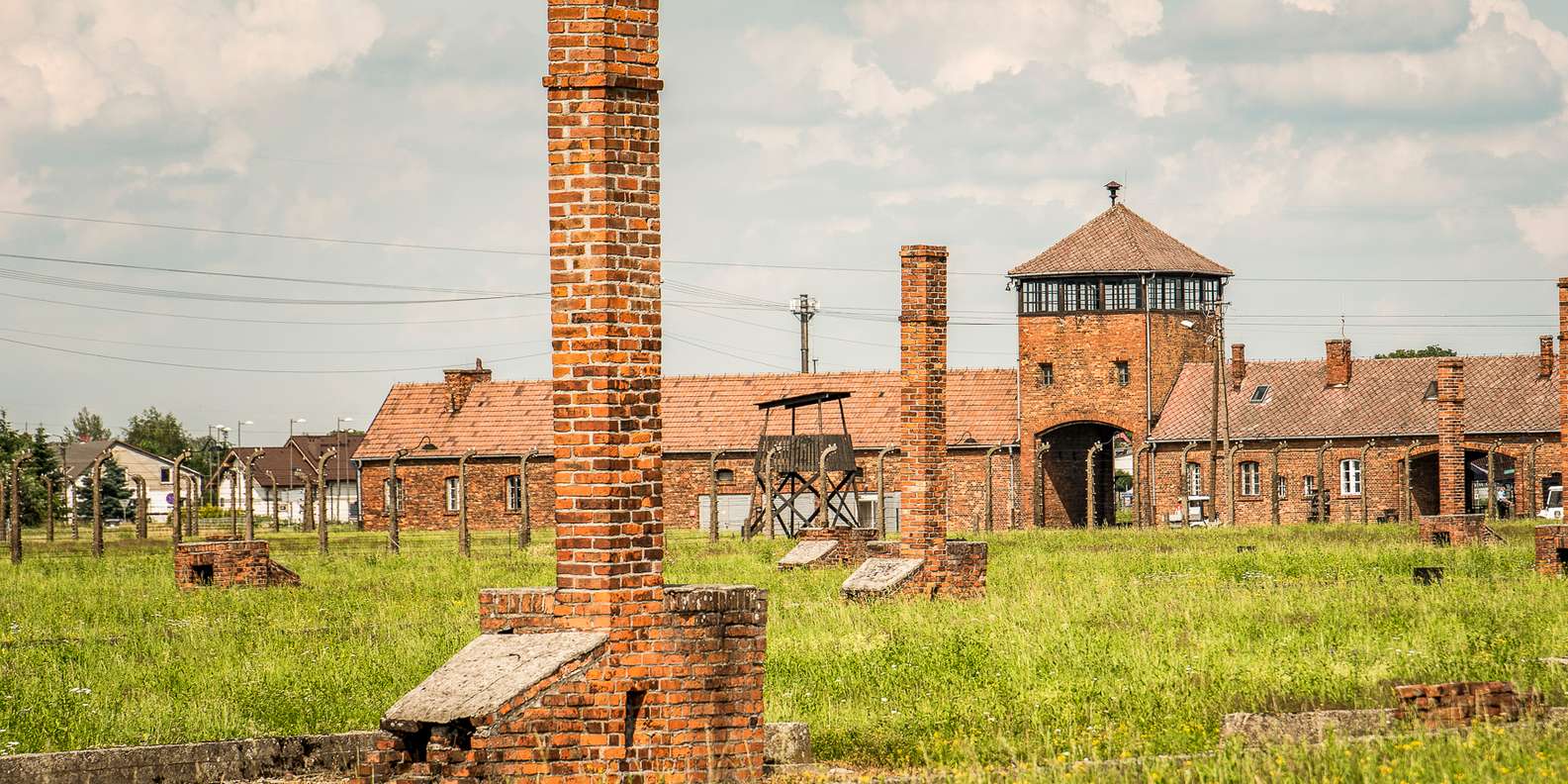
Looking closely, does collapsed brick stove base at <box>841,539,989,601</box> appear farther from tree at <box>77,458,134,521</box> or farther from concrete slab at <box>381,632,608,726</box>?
tree at <box>77,458,134,521</box>

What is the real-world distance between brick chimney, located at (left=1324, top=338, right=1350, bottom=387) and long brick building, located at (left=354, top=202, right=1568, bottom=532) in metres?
0.04

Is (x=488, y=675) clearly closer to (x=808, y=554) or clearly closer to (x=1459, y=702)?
(x=1459, y=702)

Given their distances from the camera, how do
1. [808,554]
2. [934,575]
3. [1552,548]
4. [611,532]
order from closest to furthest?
1. [611,532]
2. [934,575]
3. [1552,548]
4. [808,554]

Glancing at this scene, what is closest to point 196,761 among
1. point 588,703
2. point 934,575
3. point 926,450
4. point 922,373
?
point 588,703

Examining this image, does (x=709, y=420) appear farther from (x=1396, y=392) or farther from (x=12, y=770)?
(x=12, y=770)

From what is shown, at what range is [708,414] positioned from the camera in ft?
163

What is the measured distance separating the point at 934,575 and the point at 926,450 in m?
1.40

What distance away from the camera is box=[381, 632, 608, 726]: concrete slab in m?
7.68

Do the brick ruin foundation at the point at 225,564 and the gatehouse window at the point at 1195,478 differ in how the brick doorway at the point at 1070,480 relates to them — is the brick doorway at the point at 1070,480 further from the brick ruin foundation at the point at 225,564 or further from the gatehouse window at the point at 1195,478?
the brick ruin foundation at the point at 225,564

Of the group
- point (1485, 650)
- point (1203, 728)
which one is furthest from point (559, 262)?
point (1485, 650)

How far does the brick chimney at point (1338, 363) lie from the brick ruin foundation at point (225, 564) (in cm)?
3808

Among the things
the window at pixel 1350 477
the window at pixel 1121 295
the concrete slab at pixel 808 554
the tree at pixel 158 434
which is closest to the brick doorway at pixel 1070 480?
the window at pixel 1121 295

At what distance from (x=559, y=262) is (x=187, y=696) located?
455 centimetres

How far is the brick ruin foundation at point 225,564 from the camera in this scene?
19.8 m
